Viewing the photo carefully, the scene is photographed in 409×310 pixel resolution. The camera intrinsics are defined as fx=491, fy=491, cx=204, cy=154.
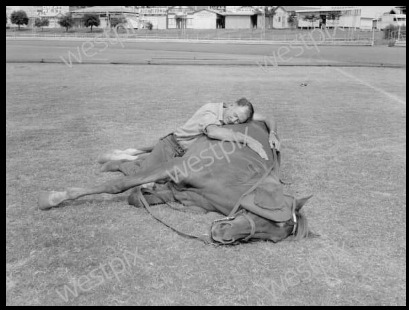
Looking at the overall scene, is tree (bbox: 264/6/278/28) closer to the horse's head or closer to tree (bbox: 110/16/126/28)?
tree (bbox: 110/16/126/28)

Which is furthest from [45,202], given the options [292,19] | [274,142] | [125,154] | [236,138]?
[292,19]

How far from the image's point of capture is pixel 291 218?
418 centimetres

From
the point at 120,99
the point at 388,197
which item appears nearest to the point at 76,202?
the point at 388,197

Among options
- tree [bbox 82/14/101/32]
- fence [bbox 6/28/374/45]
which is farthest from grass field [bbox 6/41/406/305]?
tree [bbox 82/14/101/32]

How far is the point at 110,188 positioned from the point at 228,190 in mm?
1155

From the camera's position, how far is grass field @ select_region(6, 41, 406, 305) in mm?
3469

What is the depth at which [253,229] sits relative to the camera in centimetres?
404

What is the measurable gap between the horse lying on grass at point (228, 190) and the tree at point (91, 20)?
76770 mm

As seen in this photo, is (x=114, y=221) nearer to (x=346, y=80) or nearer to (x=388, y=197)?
(x=388, y=197)

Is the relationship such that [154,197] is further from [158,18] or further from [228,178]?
[158,18]

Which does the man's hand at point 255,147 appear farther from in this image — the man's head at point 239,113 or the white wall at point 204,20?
the white wall at point 204,20

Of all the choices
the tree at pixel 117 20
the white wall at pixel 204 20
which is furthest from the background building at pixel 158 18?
the white wall at pixel 204 20

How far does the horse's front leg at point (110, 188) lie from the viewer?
4750mm

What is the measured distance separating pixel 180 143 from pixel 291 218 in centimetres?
198
